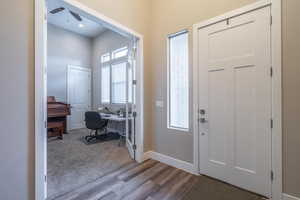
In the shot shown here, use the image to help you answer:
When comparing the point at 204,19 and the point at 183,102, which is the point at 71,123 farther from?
the point at 204,19

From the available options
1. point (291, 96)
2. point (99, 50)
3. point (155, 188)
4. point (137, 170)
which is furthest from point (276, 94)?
point (99, 50)

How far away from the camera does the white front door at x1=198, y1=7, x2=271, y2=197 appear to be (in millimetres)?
1876

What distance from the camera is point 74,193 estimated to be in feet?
6.56

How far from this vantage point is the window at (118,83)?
522 cm

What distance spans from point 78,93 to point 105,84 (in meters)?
1.18

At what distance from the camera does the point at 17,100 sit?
1.51 metres

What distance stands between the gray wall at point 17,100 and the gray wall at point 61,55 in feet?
14.0

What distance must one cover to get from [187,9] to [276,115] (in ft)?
6.97

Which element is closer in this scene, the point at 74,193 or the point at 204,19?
the point at 74,193

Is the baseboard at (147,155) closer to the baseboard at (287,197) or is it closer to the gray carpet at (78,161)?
the gray carpet at (78,161)

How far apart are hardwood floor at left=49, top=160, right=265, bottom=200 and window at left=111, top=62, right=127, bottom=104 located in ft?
10.1

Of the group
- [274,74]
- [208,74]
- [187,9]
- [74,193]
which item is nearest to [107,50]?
[187,9]

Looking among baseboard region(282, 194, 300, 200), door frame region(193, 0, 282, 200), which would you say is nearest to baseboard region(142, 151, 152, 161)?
door frame region(193, 0, 282, 200)

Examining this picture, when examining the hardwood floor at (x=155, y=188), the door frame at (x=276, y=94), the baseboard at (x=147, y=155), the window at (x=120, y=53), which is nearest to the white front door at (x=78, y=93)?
the window at (x=120, y=53)
